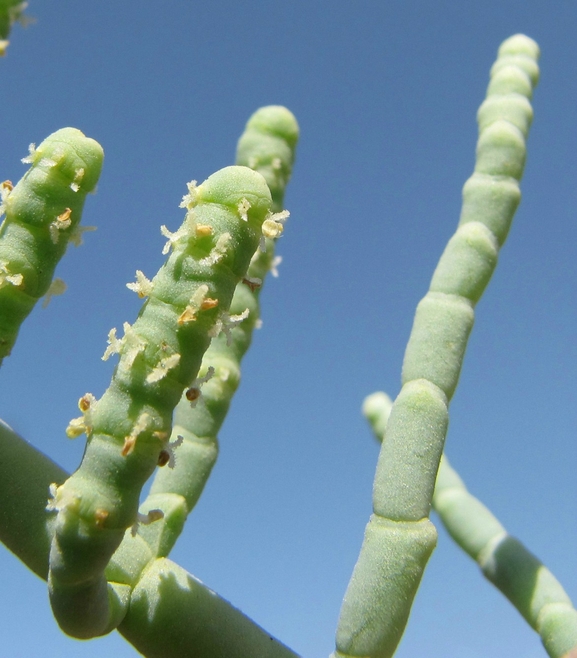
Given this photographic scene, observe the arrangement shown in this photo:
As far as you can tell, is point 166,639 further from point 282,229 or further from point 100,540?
point 282,229

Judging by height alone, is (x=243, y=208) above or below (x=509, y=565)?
above

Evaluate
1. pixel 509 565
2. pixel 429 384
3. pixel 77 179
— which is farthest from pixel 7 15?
pixel 509 565

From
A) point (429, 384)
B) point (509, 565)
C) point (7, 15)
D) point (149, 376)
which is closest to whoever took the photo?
point (149, 376)

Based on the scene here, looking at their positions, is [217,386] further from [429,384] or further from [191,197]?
[191,197]

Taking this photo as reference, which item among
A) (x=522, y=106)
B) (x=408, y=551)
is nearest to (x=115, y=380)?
(x=408, y=551)

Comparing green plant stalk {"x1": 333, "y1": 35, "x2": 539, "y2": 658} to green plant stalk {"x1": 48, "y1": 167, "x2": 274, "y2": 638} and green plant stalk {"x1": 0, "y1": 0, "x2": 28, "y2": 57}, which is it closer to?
green plant stalk {"x1": 48, "y1": 167, "x2": 274, "y2": 638}

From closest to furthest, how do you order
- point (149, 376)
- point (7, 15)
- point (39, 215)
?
point (149, 376) → point (39, 215) → point (7, 15)

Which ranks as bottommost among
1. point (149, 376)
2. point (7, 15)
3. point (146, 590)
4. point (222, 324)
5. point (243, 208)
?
point (146, 590)
